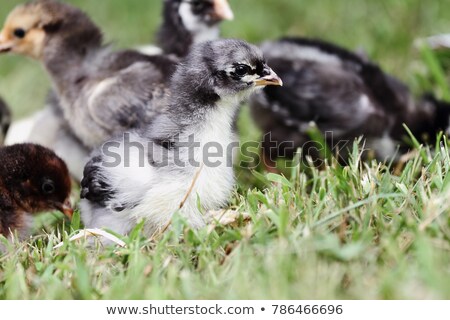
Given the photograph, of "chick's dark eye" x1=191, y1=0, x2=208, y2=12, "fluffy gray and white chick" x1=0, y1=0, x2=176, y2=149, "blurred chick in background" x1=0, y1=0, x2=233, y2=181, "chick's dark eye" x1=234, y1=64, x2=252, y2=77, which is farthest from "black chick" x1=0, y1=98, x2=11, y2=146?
"chick's dark eye" x1=234, y1=64, x2=252, y2=77

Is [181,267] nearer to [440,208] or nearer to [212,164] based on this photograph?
[212,164]

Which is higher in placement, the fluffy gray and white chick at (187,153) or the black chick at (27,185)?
the fluffy gray and white chick at (187,153)

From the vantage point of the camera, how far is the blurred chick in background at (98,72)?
116 inches

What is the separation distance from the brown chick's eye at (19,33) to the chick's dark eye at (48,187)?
93 centimetres

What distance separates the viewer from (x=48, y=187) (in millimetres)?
2668

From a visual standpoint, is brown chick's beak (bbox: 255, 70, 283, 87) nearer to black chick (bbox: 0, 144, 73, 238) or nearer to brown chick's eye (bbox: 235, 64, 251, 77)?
brown chick's eye (bbox: 235, 64, 251, 77)

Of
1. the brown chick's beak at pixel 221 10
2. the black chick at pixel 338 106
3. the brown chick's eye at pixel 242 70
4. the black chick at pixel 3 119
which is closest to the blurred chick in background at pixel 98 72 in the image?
the brown chick's beak at pixel 221 10

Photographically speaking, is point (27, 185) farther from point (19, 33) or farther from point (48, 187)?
point (19, 33)

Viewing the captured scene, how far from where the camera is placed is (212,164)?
2.37 metres

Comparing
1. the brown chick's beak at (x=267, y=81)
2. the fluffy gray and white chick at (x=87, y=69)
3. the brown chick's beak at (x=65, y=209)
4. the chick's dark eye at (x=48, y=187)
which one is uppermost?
the brown chick's beak at (x=267, y=81)

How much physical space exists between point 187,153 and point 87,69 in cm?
103

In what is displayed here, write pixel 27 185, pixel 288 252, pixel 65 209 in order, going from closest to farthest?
pixel 288 252 < pixel 27 185 < pixel 65 209

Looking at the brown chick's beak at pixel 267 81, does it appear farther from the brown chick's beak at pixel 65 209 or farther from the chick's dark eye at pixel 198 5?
the chick's dark eye at pixel 198 5

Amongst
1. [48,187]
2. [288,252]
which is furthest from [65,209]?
[288,252]
